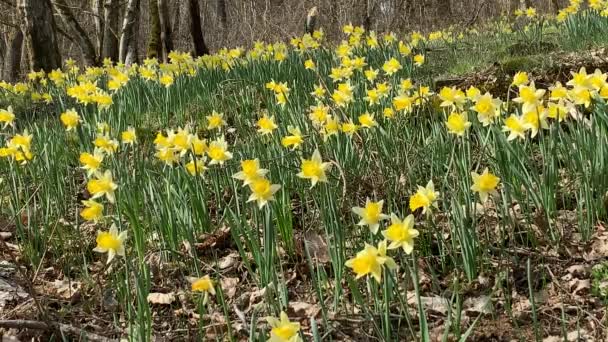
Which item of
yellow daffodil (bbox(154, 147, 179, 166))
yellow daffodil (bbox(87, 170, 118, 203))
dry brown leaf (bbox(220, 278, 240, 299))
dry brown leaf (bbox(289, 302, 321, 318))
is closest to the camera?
dry brown leaf (bbox(289, 302, 321, 318))

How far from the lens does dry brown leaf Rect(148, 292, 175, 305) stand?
210cm

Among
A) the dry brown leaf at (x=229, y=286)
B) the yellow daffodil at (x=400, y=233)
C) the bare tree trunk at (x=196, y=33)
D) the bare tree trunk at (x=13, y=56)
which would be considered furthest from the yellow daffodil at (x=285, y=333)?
the bare tree trunk at (x=13, y=56)

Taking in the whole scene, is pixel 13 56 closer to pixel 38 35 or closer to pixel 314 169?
pixel 38 35

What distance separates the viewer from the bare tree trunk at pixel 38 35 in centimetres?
823

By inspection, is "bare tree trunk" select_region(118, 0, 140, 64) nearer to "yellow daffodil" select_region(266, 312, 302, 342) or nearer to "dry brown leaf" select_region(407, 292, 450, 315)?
"dry brown leaf" select_region(407, 292, 450, 315)

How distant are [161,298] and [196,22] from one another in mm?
10050

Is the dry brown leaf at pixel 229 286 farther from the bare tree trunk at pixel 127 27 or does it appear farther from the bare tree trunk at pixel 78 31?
the bare tree trunk at pixel 78 31

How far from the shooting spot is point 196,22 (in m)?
11.5

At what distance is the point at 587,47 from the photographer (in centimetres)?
534

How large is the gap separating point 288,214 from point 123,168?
2.51 feet

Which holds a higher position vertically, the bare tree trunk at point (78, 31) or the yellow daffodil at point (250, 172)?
the bare tree trunk at point (78, 31)

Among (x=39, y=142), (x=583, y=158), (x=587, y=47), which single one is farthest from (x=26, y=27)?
(x=583, y=158)

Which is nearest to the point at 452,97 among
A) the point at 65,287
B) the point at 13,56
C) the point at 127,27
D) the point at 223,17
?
the point at 65,287

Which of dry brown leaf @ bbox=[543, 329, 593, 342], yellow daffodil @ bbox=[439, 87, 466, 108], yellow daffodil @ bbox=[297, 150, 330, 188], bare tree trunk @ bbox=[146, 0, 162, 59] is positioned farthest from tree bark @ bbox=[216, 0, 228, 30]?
dry brown leaf @ bbox=[543, 329, 593, 342]
